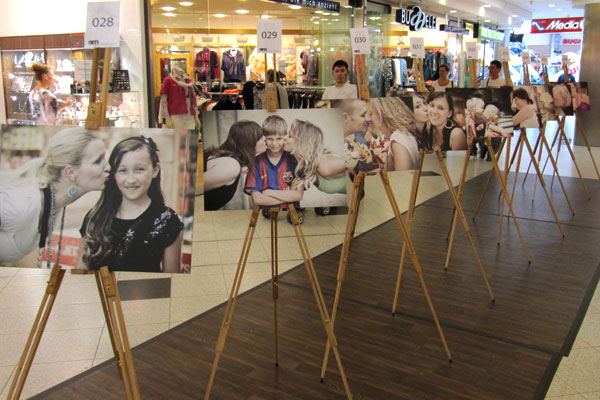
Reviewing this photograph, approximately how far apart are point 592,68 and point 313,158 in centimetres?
1101

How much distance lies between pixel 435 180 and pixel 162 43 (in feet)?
13.1

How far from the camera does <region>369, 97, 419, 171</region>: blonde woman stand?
3.04m

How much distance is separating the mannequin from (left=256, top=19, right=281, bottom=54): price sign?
4045 millimetres

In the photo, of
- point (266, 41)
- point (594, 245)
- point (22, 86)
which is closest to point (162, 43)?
point (22, 86)

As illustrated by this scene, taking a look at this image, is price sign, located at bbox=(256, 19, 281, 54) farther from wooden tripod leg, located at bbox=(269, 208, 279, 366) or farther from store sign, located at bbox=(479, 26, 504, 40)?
store sign, located at bbox=(479, 26, 504, 40)

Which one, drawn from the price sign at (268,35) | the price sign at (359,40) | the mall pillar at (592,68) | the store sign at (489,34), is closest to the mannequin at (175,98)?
the price sign at (359,40)

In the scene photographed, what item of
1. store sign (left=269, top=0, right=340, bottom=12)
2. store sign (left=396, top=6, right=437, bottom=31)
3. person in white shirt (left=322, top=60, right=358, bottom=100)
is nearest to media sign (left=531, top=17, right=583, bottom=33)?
store sign (left=396, top=6, right=437, bottom=31)

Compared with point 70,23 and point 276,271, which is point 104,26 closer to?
point 276,271

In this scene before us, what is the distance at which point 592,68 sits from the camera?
37.7ft

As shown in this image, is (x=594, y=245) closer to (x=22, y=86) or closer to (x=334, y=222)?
(x=334, y=222)

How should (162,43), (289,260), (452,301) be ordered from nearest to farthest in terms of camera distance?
(452,301)
(289,260)
(162,43)

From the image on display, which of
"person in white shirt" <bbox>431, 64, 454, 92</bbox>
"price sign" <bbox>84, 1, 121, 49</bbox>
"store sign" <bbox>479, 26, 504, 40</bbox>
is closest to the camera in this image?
"price sign" <bbox>84, 1, 121, 49</bbox>

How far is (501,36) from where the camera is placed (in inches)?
691

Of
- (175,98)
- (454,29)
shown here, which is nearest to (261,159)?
(175,98)
